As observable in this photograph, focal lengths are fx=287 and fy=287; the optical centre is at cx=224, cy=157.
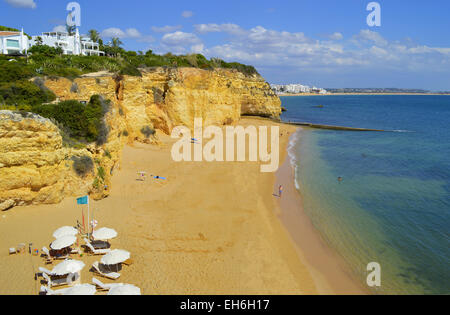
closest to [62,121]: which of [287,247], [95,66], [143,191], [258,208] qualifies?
[143,191]

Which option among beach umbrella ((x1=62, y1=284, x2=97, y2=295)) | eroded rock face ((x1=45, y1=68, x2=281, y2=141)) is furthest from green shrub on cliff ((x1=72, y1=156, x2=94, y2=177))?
beach umbrella ((x1=62, y1=284, x2=97, y2=295))

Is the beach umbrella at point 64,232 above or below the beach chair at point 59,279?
above

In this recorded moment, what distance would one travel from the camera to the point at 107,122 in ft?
56.5

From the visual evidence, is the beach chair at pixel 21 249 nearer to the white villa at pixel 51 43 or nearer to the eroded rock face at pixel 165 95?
the eroded rock face at pixel 165 95

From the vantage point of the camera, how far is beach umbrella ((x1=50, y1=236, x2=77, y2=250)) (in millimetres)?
9742

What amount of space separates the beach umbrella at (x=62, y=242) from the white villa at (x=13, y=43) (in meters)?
36.3

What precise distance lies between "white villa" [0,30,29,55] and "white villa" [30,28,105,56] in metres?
4.01

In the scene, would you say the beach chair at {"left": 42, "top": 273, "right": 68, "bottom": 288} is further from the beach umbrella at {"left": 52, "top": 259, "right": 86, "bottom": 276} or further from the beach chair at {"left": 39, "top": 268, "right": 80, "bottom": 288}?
the beach umbrella at {"left": 52, "top": 259, "right": 86, "bottom": 276}

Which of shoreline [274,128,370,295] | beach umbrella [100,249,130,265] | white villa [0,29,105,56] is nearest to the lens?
beach umbrella [100,249,130,265]

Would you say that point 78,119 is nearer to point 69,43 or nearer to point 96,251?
point 96,251

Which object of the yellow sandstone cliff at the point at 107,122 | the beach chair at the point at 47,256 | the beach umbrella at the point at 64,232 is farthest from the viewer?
the yellow sandstone cliff at the point at 107,122
